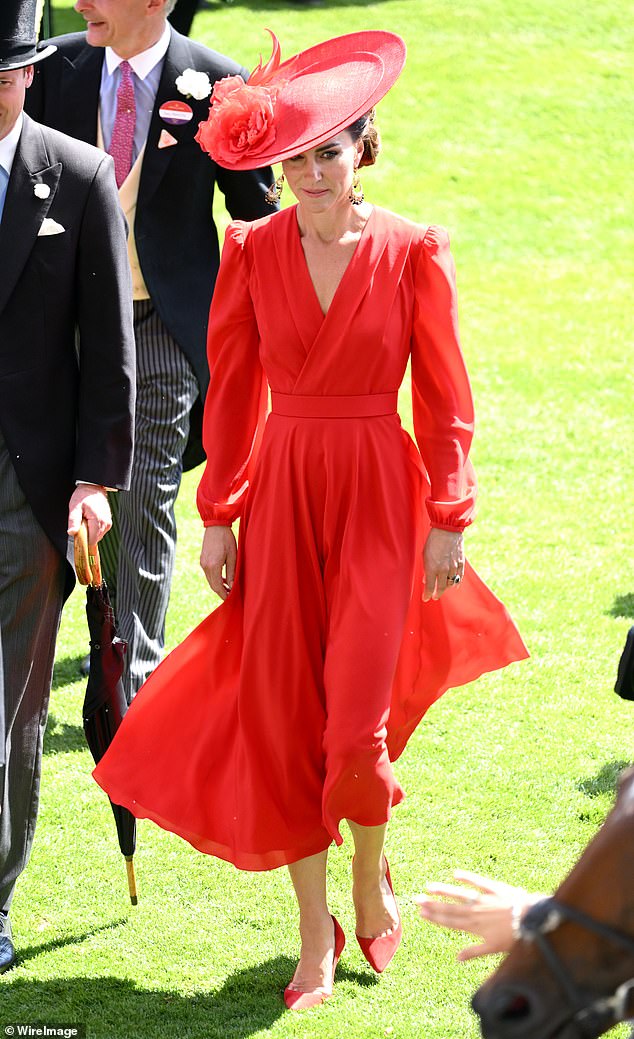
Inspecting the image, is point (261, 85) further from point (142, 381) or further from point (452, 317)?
point (142, 381)

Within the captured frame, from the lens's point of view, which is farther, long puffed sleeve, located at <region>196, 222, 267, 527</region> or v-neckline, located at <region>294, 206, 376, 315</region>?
long puffed sleeve, located at <region>196, 222, 267, 527</region>

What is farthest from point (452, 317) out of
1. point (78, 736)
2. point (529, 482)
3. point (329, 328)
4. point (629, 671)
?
point (529, 482)

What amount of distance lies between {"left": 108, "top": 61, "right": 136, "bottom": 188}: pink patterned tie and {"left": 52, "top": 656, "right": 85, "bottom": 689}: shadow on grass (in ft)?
6.20

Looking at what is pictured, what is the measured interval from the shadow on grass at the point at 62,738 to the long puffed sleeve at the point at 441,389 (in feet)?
6.49

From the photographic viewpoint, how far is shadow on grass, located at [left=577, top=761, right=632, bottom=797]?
15.9ft

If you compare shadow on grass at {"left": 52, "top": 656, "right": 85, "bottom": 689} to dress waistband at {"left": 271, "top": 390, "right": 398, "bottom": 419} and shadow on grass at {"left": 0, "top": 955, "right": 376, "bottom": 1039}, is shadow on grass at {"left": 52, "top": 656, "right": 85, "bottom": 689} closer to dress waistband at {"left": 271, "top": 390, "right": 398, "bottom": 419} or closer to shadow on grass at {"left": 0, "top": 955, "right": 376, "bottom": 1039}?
shadow on grass at {"left": 0, "top": 955, "right": 376, "bottom": 1039}

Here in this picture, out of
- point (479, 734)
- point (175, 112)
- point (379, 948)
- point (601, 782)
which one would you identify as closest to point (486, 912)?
point (379, 948)

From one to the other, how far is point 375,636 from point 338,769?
13.1 inches

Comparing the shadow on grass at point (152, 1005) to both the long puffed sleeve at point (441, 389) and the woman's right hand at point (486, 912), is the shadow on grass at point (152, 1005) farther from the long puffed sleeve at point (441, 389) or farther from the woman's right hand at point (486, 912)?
the woman's right hand at point (486, 912)

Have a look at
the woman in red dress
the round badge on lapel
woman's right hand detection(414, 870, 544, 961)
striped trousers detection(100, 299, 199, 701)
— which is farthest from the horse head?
the round badge on lapel

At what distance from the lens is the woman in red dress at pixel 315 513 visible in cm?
376

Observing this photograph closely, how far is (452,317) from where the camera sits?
12.5 feet

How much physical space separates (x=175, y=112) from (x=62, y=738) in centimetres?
217

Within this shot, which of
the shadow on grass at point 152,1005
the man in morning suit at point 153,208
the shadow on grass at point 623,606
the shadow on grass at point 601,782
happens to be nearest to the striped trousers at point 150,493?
the man in morning suit at point 153,208
